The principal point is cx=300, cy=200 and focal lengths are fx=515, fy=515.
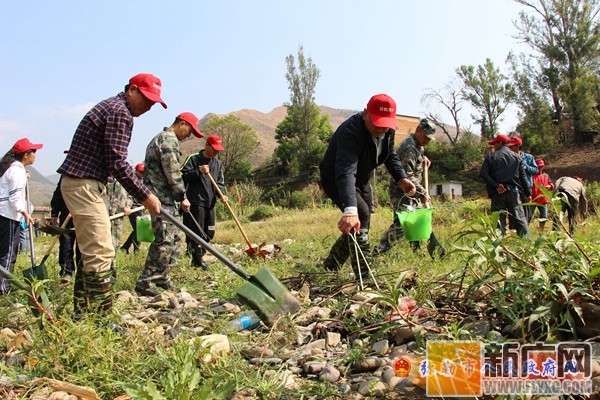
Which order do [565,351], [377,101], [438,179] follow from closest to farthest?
1. [565,351]
2. [377,101]
3. [438,179]

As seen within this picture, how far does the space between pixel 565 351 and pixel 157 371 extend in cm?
177

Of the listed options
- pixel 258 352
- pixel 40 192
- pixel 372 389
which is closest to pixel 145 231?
pixel 258 352

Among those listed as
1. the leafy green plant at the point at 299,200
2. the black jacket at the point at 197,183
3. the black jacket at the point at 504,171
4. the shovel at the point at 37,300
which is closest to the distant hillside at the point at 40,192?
the leafy green plant at the point at 299,200

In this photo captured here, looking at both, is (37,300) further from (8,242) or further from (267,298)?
(8,242)

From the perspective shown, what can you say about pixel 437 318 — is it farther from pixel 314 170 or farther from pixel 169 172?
pixel 314 170

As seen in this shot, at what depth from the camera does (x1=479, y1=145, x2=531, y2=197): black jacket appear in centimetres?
651

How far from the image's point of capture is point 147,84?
11.3 feet

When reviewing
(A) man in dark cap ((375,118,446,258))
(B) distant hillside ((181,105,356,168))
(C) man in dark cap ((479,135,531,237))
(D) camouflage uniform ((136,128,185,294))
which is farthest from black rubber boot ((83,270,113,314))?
(B) distant hillside ((181,105,356,168))

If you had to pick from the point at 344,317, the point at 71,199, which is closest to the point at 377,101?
the point at 344,317

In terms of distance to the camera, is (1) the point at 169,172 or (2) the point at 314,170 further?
(2) the point at 314,170

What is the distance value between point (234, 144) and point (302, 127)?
14.0ft

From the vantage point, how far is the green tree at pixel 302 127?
93.9 feet

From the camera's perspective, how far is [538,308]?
2270 mm

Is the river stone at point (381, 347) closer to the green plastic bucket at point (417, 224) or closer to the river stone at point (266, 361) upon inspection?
the river stone at point (266, 361)
